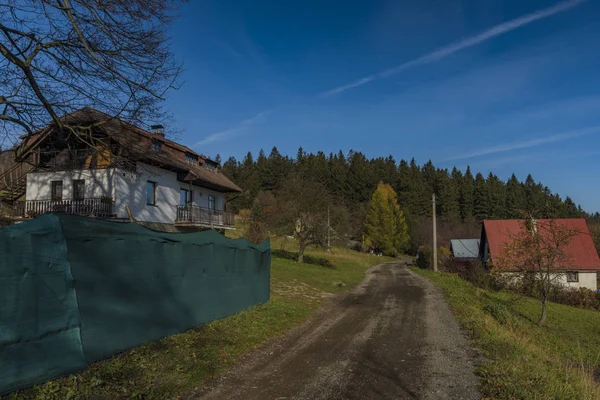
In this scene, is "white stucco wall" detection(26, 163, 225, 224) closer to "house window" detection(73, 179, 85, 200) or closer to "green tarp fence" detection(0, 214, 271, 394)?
"house window" detection(73, 179, 85, 200)

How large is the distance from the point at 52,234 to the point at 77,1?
481 centimetres

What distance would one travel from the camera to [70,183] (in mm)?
23891

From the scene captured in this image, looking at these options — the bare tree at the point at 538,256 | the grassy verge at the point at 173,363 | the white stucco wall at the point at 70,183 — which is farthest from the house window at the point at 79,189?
the bare tree at the point at 538,256

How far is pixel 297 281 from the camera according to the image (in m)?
19.2

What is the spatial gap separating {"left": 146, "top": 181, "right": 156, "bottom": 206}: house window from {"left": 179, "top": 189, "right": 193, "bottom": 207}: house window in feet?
11.0

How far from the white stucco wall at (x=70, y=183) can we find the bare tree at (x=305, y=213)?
45.6ft

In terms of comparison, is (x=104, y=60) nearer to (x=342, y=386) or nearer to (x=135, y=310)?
(x=135, y=310)

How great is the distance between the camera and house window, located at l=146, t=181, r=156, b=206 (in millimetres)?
25578

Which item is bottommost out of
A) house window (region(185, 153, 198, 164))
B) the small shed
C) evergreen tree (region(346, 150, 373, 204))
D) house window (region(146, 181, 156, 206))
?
the small shed

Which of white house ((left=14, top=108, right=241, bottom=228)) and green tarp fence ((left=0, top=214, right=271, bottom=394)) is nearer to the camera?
green tarp fence ((left=0, top=214, right=271, bottom=394))

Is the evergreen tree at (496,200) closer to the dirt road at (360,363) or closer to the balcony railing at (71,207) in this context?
the balcony railing at (71,207)

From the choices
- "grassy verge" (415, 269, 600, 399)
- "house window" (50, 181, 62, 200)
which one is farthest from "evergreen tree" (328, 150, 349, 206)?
"grassy verge" (415, 269, 600, 399)

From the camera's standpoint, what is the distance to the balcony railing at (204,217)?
28652 mm

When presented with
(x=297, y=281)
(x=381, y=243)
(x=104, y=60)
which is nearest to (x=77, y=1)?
(x=104, y=60)
